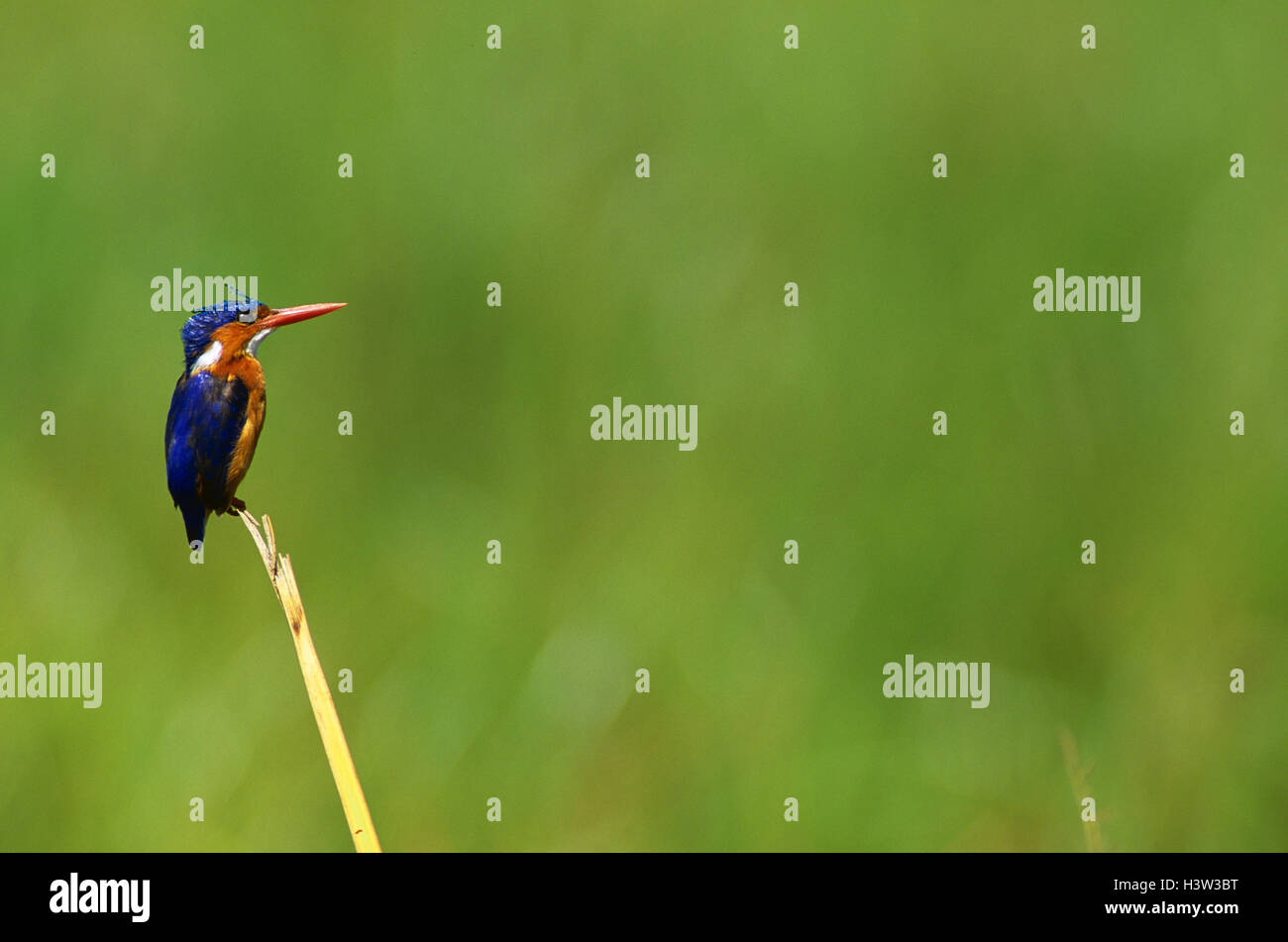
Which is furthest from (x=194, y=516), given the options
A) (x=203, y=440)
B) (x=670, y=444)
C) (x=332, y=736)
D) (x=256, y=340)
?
(x=670, y=444)

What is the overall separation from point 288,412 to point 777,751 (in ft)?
6.15

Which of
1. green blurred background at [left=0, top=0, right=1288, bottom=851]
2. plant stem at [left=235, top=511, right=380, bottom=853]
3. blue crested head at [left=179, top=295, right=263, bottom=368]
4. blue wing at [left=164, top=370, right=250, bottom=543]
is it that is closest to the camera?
plant stem at [left=235, top=511, right=380, bottom=853]

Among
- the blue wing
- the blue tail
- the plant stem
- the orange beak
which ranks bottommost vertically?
the plant stem

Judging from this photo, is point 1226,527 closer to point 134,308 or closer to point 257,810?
point 257,810

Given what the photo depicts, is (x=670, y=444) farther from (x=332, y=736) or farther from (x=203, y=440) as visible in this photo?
(x=332, y=736)

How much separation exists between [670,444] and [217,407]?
2.00m

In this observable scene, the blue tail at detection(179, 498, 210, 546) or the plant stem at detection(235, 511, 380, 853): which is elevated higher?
the blue tail at detection(179, 498, 210, 546)

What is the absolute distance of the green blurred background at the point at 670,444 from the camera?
3.80m

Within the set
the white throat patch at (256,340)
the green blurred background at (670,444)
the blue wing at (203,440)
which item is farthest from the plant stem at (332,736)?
the green blurred background at (670,444)

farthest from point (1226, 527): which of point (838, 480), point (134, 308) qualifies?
point (134, 308)

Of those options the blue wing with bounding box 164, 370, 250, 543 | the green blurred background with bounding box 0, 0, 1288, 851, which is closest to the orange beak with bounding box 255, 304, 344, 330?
the blue wing with bounding box 164, 370, 250, 543

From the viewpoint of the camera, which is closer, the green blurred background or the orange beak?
the orange beak

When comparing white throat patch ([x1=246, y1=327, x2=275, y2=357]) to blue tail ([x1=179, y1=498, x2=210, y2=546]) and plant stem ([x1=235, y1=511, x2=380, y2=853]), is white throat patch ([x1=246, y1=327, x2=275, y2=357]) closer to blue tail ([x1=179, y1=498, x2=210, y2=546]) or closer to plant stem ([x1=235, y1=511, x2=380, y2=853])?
blue tail ([x1=179, y1=498, x2=210, y2=546])

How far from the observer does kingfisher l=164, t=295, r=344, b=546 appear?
7.74 feet
